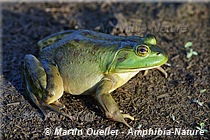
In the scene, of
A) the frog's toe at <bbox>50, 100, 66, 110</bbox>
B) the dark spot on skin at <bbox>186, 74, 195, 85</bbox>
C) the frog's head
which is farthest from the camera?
the dark spot on skin at <bbox>186, 74, 195, 85</bbox>

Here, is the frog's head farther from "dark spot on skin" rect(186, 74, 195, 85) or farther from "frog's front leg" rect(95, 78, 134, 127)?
"dark spot on skin" rect(186, 74, 195, 85)

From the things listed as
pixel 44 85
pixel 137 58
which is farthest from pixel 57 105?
pixel 137 58

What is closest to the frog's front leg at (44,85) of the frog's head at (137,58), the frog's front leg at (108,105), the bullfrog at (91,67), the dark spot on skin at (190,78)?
the bullfrog at (91,67)

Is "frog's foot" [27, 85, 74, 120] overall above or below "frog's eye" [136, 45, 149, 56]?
below

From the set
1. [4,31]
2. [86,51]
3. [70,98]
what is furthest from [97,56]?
[4,31]

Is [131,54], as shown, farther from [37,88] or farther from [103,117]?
[37,88]

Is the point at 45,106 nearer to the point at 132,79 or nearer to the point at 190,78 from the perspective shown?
the point at 132,79

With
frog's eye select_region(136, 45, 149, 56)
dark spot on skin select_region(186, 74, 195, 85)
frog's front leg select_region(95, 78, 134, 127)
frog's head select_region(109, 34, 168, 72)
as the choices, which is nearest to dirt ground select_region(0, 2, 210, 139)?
dark spot on skin select_region(186, 74, 195, 85)
